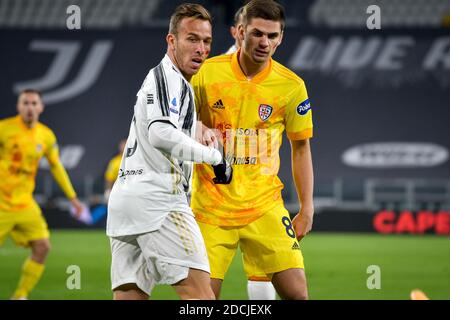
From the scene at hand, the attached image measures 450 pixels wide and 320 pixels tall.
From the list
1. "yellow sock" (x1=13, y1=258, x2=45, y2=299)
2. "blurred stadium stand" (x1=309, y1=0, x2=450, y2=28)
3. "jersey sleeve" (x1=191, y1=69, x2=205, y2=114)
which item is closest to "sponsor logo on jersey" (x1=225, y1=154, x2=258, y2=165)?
"jersey sleeve" (x1=191, y1=69, x2=205, y2=114)

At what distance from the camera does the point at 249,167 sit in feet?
16.5

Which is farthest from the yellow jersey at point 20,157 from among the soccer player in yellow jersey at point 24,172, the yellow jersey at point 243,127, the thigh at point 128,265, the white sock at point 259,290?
the thigh at point 128,265

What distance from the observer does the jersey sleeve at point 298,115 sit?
504 centimetres

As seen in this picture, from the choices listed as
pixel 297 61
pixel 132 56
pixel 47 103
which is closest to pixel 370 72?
pixel 297 61

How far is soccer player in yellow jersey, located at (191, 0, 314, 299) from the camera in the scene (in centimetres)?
497

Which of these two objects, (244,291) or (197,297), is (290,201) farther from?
(197,297)

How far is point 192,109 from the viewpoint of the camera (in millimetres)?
4223

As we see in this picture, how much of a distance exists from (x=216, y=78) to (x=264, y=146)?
482mm

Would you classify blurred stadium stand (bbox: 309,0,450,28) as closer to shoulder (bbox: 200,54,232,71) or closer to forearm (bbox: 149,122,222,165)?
shoulder (bbox: 200,54,232,71)

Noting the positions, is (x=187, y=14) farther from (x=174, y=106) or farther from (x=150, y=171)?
(x=150, y=171)

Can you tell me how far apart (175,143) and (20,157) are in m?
5.55

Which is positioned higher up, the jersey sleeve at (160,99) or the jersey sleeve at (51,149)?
the jersey sleeve at (51,149)

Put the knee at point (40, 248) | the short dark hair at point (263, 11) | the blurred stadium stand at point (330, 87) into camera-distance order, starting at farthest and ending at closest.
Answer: the blurred stadium stand at point (330, 87) → the knee at point (40, 248) → the short dark hair at point (263, 11)

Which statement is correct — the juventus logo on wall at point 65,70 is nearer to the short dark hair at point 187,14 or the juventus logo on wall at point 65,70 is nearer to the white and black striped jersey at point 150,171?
the short dark hair at point 187,14
